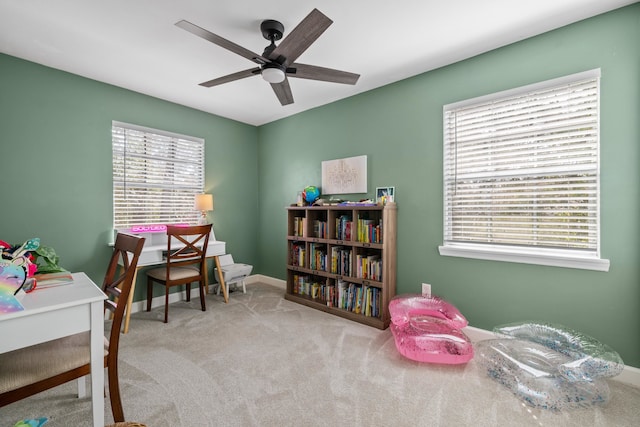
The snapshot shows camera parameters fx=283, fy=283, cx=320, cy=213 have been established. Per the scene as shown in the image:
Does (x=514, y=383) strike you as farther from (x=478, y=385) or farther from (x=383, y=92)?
(x=383, y=92)

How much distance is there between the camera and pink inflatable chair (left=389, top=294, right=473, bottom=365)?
6.68 feet

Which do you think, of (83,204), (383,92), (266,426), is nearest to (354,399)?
(266,426)

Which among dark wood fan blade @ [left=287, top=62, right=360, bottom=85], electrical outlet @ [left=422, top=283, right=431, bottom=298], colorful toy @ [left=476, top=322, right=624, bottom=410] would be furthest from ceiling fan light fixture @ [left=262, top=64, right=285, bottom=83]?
colorful toy @ [left=476, top=322, right=624, bottom=410]

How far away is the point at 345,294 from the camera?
9.89ft

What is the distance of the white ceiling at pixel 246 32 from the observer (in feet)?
6.07

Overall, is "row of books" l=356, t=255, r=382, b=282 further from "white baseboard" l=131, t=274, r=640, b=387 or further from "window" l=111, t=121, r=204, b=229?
"window" l=111, t=121, r=204, b=229

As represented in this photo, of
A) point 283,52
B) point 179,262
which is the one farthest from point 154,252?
point 283,52

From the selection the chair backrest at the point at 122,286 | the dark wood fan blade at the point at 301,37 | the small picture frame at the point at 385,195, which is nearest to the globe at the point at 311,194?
the small picture frame at the point at 385,195

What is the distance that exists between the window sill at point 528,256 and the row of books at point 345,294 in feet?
2.66

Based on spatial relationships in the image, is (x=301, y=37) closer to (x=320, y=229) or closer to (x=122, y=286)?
(x=122, y=286)

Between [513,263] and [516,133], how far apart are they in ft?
3.39

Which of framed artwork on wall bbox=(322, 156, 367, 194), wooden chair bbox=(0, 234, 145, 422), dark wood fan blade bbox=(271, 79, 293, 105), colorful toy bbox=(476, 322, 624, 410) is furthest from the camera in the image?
framed artwork on wall bbox=(322, 156, 367, 194)

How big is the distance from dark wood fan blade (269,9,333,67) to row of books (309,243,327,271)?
202 cm

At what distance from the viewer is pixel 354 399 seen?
1.68 m
